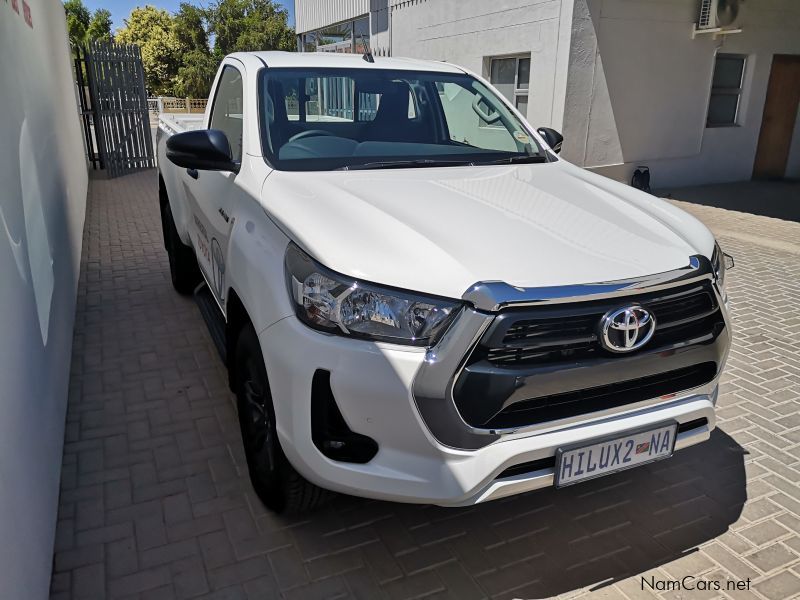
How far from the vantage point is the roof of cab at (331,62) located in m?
3.53

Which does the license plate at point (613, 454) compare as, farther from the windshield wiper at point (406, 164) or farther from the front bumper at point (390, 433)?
the windshield wiper at point (406, 164)

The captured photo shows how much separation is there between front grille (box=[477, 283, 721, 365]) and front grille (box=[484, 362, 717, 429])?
144 millimetres

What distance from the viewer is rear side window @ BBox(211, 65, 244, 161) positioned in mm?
3330

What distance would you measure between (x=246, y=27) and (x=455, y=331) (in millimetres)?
53089

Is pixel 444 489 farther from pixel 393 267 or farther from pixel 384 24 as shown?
pixel 384 24

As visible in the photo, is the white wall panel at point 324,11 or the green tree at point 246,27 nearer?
the white wall panel at point 324,11

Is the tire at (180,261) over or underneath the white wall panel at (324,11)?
underneath

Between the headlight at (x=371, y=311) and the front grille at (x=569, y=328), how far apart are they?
180mm

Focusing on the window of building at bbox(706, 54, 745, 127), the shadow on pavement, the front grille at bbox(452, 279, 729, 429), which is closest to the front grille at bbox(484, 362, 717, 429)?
the front grille at bbox(452, 279, 729, 429)

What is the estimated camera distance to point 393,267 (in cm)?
205

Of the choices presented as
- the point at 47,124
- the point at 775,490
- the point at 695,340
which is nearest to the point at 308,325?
the point at 695,340

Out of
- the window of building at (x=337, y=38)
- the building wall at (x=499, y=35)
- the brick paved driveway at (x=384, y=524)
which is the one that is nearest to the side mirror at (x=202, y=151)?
the brick paved driveway at (x=384, y=524)

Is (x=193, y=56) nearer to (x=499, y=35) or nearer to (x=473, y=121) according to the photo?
(x=499, y=35)

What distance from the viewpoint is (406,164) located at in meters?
3.15
